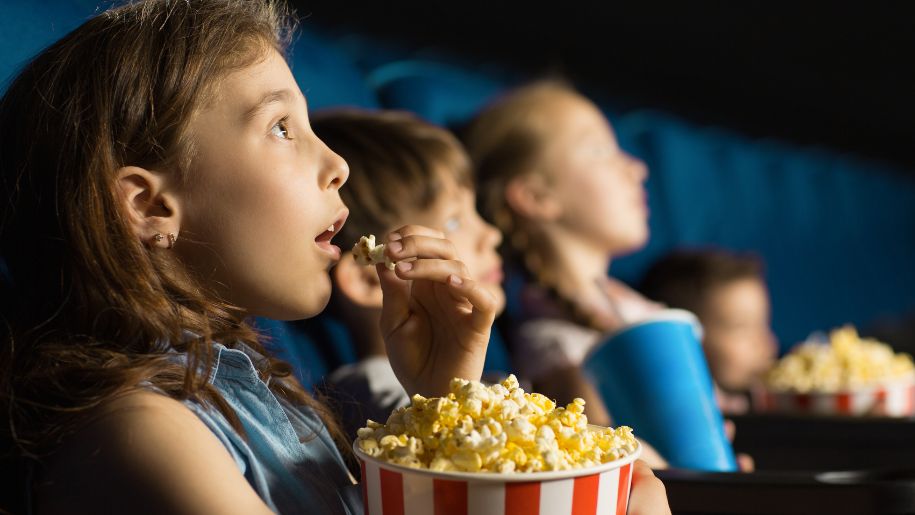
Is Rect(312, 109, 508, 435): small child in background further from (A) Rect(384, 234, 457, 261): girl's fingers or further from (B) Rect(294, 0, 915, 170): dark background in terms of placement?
(B) Rect(294, 0, 915, 170): dark background

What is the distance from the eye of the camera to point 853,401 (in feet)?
4.32

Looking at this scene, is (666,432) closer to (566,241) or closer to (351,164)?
(351,164)

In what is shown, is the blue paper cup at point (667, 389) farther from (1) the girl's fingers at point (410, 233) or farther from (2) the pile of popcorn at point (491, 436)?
(2) the pile of popcorn at point (491, 436)

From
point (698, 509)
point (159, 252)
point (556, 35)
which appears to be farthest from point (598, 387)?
point (556, 35)

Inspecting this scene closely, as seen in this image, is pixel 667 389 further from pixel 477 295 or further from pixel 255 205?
pixel 255 205

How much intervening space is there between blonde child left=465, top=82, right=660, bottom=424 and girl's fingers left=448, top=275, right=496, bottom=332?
795 millimetres

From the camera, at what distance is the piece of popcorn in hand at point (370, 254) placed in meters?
0.77

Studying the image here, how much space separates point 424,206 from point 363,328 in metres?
0.17

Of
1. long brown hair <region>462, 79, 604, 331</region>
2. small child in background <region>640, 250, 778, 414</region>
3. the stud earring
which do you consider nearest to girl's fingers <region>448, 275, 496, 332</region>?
the stud earring

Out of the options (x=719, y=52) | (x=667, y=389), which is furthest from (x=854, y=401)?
(x=719, y=52)

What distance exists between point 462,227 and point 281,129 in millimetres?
492

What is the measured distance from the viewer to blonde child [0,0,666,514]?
61 centimetres

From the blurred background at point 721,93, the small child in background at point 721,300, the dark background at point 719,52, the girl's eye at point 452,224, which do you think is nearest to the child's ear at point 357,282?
the girl's eye at point 452,224

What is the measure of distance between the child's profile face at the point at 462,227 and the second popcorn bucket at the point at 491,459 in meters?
0.61
